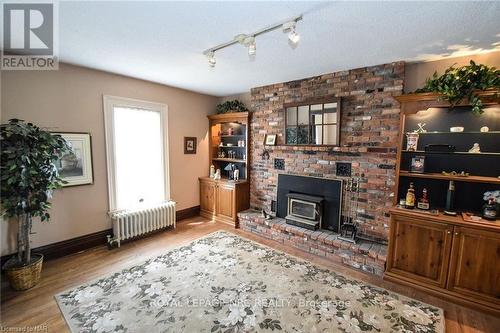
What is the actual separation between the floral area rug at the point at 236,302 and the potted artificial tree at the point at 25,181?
58 centimetres

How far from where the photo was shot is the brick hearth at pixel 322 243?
2.93 meters

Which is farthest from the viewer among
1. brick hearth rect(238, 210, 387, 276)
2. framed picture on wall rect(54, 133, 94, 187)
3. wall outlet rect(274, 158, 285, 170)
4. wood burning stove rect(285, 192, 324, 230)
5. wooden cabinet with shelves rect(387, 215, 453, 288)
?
wall outlet rect(274, 158, 285, 170)

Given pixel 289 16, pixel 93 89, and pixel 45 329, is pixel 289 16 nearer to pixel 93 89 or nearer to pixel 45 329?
pixel 93 89

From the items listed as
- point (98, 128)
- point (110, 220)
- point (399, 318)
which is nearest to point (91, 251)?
point (110, 220)

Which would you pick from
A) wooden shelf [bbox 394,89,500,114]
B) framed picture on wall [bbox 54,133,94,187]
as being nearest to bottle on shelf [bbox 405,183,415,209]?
wooden shelf [bbox 394,89,500,114]

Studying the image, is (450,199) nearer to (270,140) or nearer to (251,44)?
(270,140)

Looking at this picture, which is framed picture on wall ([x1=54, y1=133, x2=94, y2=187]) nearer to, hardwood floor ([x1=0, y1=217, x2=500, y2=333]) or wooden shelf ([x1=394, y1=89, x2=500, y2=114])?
hardwood floor ([x1=0, y1=217, x2=500, y2=333])

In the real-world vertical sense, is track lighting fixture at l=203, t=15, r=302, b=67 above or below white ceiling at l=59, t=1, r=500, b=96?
below

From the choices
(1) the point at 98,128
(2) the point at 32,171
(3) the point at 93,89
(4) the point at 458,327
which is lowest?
(4) the point at 458,327

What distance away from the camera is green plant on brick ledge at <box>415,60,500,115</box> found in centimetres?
223

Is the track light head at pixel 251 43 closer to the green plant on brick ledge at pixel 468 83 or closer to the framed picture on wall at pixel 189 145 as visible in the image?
the green plant on brick ledge at pixel 468 83

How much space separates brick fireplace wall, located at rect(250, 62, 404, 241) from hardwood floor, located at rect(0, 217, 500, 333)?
921 mm

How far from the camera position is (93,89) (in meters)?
3.34

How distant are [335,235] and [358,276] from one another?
65 cm
